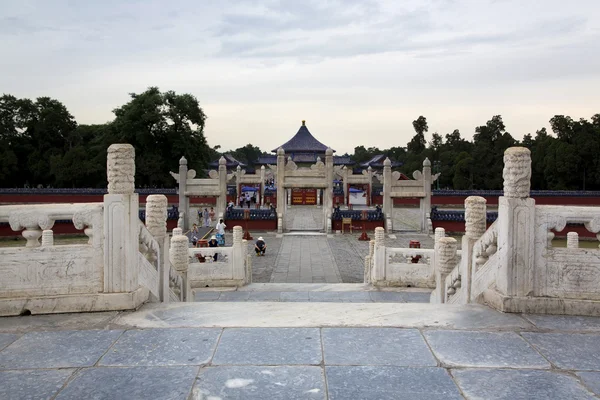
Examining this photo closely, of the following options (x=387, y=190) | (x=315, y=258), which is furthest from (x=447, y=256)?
(x=387, y=190)

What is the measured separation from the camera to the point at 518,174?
427 cm

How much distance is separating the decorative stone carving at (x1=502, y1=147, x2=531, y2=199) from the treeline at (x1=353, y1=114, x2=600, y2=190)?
112ft

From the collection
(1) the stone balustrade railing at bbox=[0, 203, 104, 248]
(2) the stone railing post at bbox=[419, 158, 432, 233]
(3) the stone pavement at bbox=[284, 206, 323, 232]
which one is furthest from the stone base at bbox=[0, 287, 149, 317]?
(2) the stone railing post at bbox=[419, 158, 432, 233]

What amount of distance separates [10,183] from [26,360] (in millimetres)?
42585

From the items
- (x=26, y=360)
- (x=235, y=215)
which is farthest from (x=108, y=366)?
(x=235, y=215)

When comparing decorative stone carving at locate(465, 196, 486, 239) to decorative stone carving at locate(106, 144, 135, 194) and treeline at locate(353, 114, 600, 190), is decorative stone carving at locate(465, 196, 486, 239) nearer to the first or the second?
decorative stone carving at locate(106, 144, 135, 194)

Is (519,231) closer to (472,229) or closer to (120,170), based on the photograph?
(472,229)

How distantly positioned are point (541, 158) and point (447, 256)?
36.6 meters

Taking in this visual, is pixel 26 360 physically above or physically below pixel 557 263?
below

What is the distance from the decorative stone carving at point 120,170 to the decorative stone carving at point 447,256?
17.8 feet

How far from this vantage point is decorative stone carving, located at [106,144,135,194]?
430 cm

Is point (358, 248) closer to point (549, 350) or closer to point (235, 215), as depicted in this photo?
point (235, 215)

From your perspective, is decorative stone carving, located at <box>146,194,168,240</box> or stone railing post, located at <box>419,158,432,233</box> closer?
decorative stone carving, located at <box>146,194,168,240</box>

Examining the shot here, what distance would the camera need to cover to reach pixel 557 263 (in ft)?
14.1
